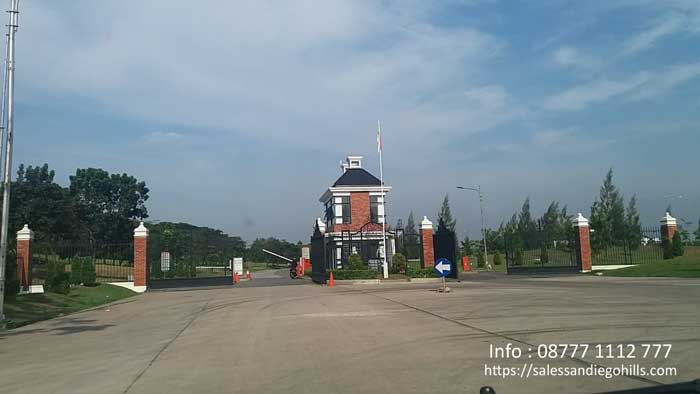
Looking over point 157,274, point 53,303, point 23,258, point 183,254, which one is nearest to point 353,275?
point 183,254

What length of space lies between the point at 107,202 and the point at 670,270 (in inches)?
2314

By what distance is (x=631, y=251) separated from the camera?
35000 mm

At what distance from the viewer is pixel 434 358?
330 inches

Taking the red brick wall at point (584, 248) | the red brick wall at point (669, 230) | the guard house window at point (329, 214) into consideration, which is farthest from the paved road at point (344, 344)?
the guard house window at point (329, 214)

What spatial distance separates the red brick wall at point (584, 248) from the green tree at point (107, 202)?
48816 mm

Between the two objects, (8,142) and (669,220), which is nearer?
(8,142)

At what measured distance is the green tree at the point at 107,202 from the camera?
200ft

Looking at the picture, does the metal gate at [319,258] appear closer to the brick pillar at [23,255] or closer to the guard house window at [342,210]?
the guard house window at [342,210]

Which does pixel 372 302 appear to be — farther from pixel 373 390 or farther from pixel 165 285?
pixel 165 285

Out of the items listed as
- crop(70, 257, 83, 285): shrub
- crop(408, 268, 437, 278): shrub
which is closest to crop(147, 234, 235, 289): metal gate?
crop(70, 257, 83, 285): shrub

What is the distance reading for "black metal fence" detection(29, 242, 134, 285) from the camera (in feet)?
91.5

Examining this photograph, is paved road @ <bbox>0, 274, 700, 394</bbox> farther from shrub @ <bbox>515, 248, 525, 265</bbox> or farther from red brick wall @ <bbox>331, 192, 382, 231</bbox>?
red brick wall @ <bbox>331, 192, 382, 231</bbox>

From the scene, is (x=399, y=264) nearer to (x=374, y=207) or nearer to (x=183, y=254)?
(x=374, y=207)

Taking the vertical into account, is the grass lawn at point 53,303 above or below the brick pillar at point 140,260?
below
